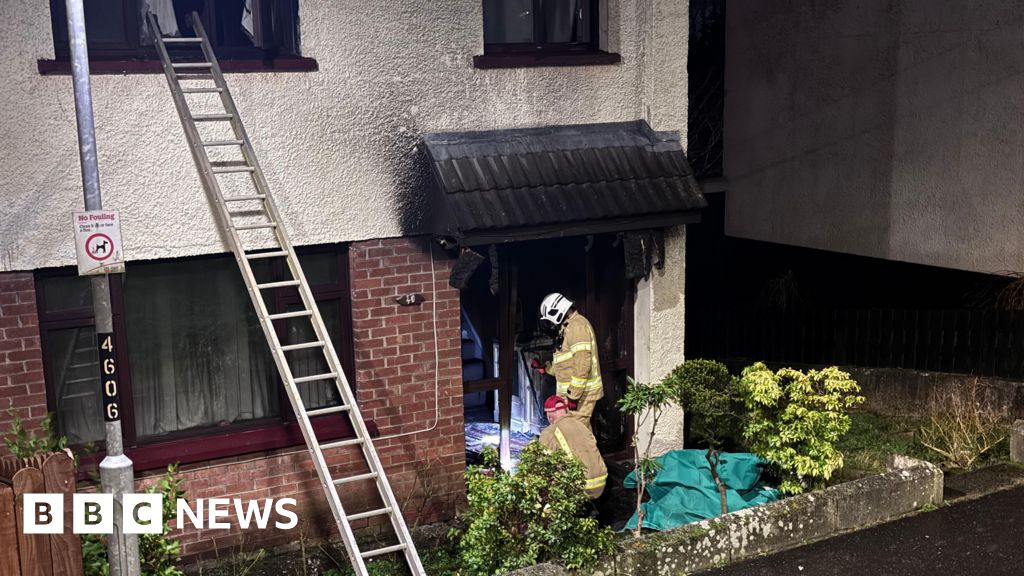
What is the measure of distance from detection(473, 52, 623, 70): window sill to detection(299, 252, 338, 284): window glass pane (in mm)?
1853

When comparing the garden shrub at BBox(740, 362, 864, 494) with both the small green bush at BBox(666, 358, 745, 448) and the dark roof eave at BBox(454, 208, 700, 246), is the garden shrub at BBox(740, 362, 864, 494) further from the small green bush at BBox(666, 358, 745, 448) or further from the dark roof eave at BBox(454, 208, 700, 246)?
the dark roof eave at BBox(454, 208, 700, 246)

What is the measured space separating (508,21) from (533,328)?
2.62m

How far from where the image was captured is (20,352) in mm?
6707

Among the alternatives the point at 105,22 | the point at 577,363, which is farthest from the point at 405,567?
the point at 105,22

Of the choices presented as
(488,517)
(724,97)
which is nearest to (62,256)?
(488,517)

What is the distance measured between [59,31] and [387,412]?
11.5 ft

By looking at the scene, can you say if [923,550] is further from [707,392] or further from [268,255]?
[268,255]

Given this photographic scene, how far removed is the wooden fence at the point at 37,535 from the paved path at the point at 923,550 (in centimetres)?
388

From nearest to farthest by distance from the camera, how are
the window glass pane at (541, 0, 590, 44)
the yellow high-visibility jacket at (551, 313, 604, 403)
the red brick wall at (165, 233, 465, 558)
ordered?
the red brick wall at (165, 233, 465, 558) < the yellow high-visibility jacket at (551, 313, 604, 403) < the window glass pane at (541, 0, 590, 44)

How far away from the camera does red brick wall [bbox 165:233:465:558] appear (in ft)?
24.7

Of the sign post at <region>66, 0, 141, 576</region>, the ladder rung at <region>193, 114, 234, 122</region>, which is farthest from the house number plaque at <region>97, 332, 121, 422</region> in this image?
the ladder rung at <region>193, 114, 234, 122</region>

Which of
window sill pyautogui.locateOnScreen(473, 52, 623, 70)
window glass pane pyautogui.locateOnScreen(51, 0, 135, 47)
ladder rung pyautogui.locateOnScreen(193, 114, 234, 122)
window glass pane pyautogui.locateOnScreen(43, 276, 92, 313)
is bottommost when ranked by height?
window glass pane pyautogui.locateOnScreen(43, 276, 92, 313)

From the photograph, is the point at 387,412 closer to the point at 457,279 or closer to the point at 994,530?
the point at 457,279

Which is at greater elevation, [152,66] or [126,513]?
[152,66]
